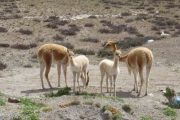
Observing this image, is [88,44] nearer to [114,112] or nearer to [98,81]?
[98,81]

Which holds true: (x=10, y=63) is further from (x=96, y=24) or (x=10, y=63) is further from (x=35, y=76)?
(x=96, y=24)

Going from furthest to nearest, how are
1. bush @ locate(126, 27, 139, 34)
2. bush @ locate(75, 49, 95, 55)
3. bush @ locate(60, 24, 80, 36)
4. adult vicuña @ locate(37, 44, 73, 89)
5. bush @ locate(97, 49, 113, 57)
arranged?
1. bush @ locate(126, 27, 139, 34)
2. bush @ locate(60, 24, 80, 36)
3. bush @ locate(75, 49, 95, 55)
4. bush @ locate(97, 49, 113, 57)
5. adult vicuña @ locate(37, 44, 73, 89)

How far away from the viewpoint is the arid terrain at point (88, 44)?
14.8 m

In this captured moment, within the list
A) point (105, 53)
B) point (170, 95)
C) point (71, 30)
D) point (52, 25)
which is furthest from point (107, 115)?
point (52, 25)

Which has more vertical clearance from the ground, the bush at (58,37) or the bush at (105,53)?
the bush at (105,53)

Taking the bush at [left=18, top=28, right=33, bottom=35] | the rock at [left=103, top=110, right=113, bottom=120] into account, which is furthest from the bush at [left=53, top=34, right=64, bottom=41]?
the rock at [left=103, top=110, right=113, bottom=120]

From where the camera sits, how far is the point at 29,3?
187ft

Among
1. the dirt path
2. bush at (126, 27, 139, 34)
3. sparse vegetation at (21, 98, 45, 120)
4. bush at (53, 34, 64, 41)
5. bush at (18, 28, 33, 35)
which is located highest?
sparse vegetation at (21, 98, 45, 120)

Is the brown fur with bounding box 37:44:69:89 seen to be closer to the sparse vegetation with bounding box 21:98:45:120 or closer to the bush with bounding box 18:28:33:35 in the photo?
the sparse vegetation with bounding box 21:98:45:120

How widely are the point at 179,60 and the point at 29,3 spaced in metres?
31.5

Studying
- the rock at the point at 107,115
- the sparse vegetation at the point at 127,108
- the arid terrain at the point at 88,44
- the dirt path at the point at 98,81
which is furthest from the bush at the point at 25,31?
the rock at the point at 107,115

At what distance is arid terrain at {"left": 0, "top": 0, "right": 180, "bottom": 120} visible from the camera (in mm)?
14777

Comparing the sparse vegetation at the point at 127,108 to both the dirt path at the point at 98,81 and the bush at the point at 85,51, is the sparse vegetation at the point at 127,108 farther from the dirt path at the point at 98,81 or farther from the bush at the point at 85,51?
the bush at the point at 85,51

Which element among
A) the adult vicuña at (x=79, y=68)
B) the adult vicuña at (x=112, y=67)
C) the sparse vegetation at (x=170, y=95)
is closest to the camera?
the sparse vegetation at (x=170, y=95)
